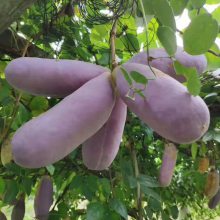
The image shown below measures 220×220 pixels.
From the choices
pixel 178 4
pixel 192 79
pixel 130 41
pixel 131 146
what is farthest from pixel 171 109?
pixel 131 146

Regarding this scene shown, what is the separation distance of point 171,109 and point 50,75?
13cm

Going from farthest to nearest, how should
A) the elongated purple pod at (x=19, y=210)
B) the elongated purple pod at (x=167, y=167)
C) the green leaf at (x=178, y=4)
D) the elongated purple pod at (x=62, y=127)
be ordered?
the elongated purple pod at (x=19, y=210)
the elongated purple pod at (x=167, y=167)
the green leaf at (x=178, y=4)
the elongated purple pod at (x=62, y=127)

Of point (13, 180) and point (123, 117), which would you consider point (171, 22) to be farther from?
point (13, 180)

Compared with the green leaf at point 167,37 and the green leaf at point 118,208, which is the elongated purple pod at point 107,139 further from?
the green leaf at point 118,208

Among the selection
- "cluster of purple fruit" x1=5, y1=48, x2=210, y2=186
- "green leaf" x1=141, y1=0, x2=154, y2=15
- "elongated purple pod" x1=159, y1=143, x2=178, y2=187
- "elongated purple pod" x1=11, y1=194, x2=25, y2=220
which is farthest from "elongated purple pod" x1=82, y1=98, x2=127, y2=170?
"elongated purple pod" x1=11, y1=194, x2=25, y2=220

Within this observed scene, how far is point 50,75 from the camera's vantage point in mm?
404

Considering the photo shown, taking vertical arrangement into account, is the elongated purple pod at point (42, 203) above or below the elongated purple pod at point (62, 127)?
below

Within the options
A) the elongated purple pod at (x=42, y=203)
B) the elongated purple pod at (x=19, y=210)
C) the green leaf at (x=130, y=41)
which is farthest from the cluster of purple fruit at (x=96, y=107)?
the elongated purple pod at (x=19, y=210)

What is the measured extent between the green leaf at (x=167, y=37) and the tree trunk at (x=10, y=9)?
0.14 meters

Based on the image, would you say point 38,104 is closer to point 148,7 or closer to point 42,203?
point 42,203

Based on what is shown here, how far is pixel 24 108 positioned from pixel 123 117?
35 cm

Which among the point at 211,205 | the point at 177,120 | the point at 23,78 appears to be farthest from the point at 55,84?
the point at 211,205

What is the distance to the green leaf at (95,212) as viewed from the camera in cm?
72

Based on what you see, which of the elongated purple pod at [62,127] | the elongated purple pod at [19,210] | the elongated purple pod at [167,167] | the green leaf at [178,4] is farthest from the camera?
the elongated purple pod at [19,210]
